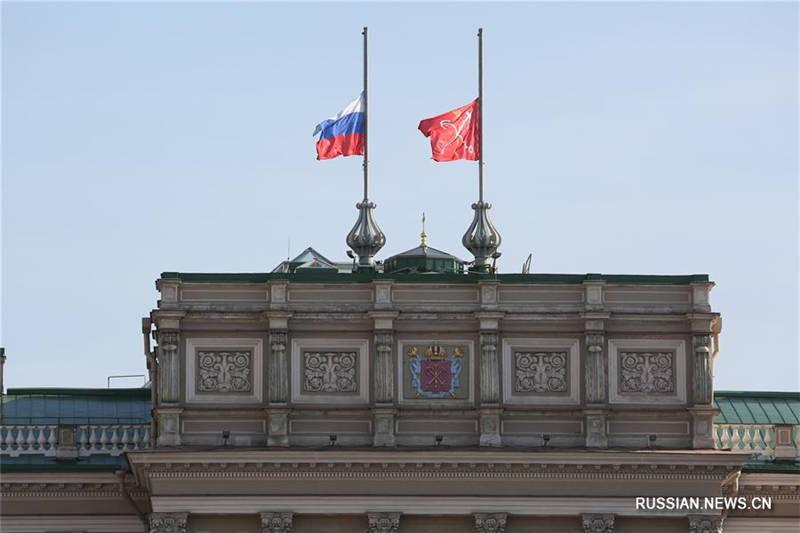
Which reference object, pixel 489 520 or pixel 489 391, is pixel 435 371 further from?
pixel 489 520

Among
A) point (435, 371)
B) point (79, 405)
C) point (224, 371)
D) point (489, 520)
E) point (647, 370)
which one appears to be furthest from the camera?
point (79, 405)

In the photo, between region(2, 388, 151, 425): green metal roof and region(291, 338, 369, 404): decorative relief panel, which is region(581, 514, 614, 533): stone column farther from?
region(2, 388, 151, 425): green metal roof

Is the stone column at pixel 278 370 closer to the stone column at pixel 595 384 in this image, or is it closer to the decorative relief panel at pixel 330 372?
the decorative relief panel at pixel 330 372

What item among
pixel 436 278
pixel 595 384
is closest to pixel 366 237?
pixel 436 278

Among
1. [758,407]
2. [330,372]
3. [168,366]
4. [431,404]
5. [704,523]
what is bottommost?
[704,523]

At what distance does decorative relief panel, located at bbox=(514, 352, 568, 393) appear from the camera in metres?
71.8

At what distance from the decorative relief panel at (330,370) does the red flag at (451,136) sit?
23.4ft

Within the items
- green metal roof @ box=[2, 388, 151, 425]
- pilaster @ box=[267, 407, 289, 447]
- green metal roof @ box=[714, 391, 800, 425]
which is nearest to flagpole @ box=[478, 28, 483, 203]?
pilaster @ box=[267, 407, 289, 447]

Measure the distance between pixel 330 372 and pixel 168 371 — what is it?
4.43 meters

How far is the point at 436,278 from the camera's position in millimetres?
72062

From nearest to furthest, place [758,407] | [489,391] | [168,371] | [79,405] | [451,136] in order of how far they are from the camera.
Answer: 1. [168,371]
2. [489,391]
3. [451,136]
4. [79,405]
5. [758,407]

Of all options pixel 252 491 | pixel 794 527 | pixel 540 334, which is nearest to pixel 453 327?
pixel 540 334

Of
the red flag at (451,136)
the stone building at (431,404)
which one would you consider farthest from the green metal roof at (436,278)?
the red flag at (451,136)

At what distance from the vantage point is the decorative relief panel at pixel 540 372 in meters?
71.8
